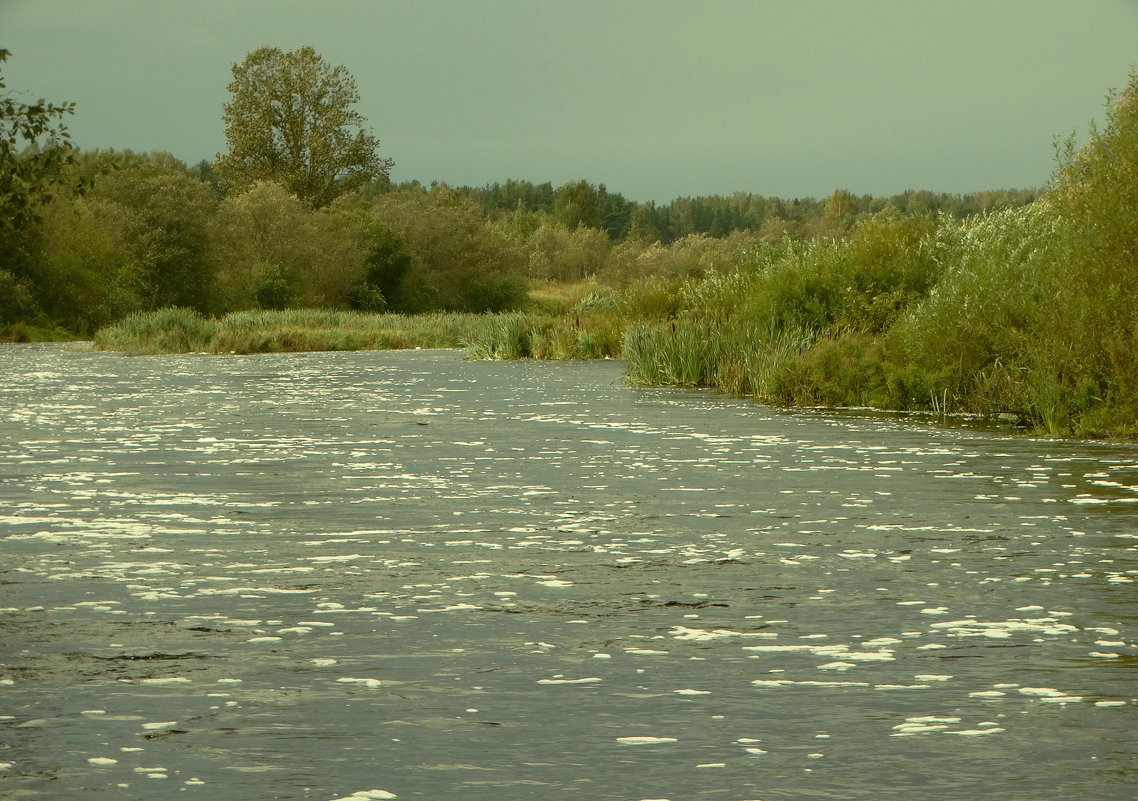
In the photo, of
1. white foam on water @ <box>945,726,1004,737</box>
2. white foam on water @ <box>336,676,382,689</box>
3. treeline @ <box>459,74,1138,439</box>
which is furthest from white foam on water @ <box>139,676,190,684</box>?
treeline @ <box>459,74,1138,439</box>

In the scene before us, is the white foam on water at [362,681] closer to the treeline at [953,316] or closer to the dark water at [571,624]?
the dark water at [571,624]

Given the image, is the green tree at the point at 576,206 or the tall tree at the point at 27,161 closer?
the tall tree at the point at 27,161

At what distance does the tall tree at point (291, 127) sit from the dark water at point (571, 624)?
81.9 m

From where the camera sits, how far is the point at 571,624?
882 cm

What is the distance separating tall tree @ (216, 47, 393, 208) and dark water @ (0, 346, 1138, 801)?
269ft

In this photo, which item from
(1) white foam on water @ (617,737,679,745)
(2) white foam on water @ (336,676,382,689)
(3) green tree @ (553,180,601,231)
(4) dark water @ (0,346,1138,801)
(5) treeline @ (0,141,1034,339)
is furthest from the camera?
(3) green tree @ (553,180,601,231)

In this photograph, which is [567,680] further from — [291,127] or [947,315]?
[291,127]

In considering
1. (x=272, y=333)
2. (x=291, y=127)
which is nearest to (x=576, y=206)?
(x=291, y=127)

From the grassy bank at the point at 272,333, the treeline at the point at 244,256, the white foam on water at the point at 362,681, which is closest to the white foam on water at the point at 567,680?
the white foam on water at the point at 362,681

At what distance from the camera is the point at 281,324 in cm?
6281

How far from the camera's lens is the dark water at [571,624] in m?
6.03

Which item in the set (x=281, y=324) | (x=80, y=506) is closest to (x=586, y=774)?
(x=80, y=506)

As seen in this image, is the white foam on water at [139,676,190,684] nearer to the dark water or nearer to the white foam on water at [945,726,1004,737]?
the dark water

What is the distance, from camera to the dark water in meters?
6.03
